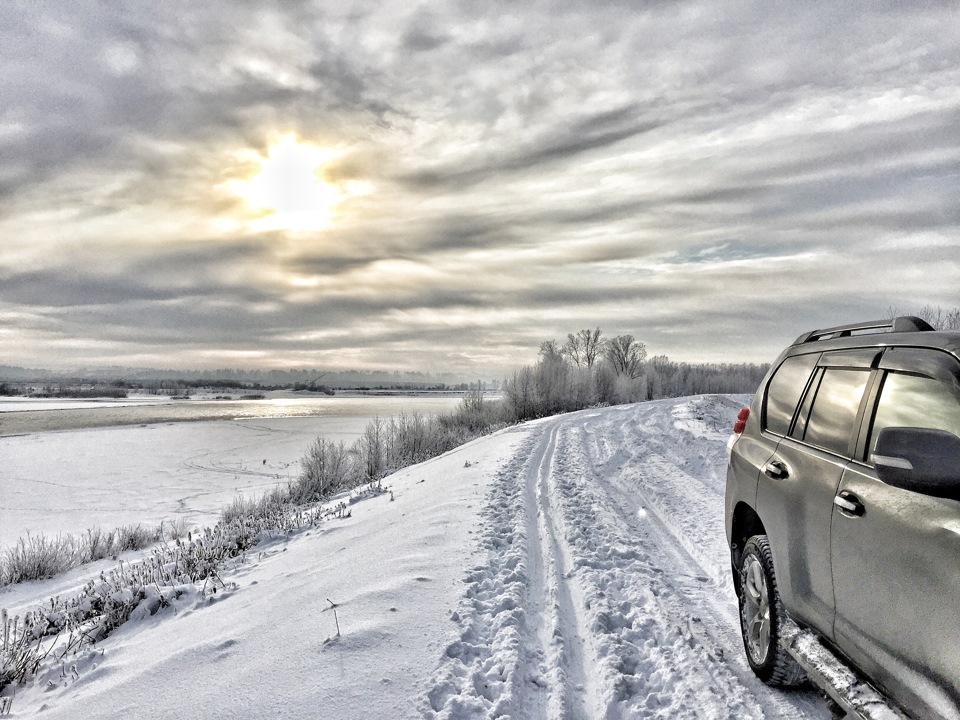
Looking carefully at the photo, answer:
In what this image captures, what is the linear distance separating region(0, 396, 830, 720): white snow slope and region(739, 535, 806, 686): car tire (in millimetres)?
159

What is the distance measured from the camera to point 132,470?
2466cm

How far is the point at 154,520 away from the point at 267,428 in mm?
31616

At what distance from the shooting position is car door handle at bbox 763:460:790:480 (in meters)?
3.47

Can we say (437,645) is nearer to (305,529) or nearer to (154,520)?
(305,529)

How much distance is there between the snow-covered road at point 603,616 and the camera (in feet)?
11.8

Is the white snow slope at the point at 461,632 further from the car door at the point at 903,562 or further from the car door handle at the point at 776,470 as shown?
the car door handle at the point at 776,470

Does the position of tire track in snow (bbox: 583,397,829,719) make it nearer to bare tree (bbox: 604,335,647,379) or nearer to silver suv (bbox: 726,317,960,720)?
silver suv (bbox: 726,317,960,720)

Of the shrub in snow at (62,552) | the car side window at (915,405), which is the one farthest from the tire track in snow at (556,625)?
the shrub in snow at (62,552)

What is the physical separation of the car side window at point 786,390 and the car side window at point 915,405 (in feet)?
3.40

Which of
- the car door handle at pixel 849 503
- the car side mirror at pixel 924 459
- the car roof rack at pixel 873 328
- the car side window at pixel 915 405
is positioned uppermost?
the car roof rack at pixel 873 328

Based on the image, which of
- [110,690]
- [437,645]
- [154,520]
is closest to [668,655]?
[437,645]

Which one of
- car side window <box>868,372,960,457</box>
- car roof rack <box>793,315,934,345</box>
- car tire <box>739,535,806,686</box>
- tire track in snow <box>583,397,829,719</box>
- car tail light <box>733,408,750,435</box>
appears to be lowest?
tire track in snow <box>583,397,829,719</box>

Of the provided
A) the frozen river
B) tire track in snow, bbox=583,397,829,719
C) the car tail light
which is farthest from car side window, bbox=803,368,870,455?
the frozen river

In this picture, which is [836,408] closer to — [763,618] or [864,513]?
[864,513]
